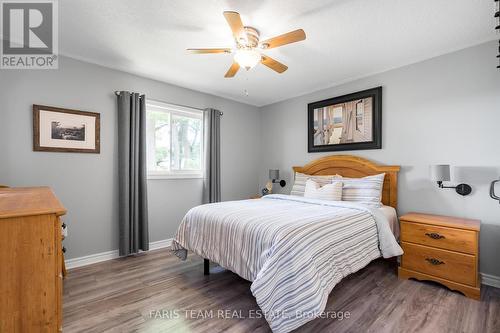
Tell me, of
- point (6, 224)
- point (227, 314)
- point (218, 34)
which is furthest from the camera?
point (218, 34)

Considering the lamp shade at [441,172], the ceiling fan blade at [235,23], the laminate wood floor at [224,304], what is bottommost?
the laminate wood floor at [224,304]

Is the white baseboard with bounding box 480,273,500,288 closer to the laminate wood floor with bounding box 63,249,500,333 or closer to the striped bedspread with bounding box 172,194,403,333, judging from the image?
the laminate wood floor with bounding box 63,249,500,333

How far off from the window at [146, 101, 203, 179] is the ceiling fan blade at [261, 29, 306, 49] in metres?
2.18

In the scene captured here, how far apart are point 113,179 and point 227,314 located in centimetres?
229

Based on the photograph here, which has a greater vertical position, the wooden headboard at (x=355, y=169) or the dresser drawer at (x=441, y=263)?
the wooden headboard at (x=355, y=169)

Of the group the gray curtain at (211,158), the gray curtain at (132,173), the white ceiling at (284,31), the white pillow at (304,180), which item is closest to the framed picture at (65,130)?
the gray curtain at (132,173)

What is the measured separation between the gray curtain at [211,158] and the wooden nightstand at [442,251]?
2.68 m

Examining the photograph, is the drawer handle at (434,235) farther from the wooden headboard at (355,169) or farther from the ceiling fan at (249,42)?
the ceiling fan at (249,42)

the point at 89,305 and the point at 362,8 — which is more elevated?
the point at 362,8

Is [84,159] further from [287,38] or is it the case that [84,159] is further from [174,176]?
[287,38]

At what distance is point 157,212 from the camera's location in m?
3.50

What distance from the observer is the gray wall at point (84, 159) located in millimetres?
2459

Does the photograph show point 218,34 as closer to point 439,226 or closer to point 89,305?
point 89,305

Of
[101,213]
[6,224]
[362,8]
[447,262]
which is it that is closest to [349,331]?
[447,262]
